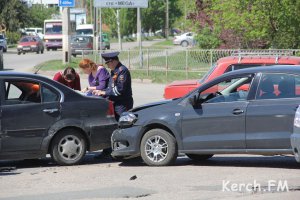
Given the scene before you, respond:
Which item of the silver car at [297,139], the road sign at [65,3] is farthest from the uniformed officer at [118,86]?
the road sign at [65,3]

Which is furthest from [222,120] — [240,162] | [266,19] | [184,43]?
Answer: [184,43]

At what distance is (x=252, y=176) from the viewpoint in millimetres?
9852

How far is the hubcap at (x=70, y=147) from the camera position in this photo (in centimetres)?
1152

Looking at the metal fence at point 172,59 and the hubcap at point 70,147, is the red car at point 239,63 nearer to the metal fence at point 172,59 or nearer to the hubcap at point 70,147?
the hubcap at point 70,147

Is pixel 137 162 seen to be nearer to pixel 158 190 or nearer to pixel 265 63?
pixel 158 190

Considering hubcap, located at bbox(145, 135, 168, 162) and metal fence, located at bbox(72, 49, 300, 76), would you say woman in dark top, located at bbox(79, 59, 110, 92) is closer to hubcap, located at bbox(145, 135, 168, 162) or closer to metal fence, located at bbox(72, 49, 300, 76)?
hubcap, located at bbox(145, 135, 168, 162)

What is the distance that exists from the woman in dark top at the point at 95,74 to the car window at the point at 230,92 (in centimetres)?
228

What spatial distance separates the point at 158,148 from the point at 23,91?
231 cm

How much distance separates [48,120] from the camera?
1138 cm

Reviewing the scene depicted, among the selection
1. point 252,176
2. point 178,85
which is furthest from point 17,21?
point 252,176

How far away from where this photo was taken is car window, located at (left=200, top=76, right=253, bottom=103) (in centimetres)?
1067

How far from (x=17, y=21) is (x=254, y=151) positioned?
253 feet

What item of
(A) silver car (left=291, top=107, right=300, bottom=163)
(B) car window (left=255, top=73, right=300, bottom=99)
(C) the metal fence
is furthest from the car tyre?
(A) silver car (left=291, top=107, right=300, bottom=163)

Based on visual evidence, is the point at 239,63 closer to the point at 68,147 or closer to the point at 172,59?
the point at 68,147
